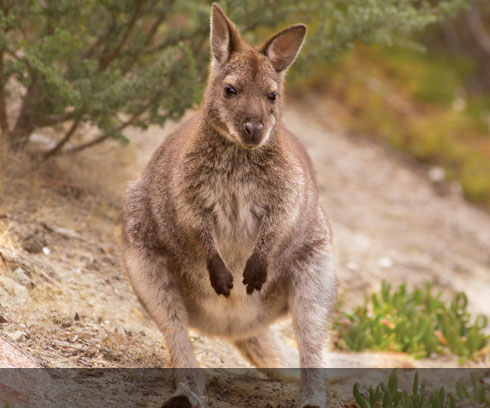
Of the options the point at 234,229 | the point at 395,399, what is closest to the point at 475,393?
the point at 395,399

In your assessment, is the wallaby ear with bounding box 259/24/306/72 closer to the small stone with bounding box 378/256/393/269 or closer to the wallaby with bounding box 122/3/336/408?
the wallaby with bounding box 122/3/336/408

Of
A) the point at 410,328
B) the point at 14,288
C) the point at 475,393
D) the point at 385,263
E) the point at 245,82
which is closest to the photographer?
the point at 245,82

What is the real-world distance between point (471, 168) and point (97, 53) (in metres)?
5.66

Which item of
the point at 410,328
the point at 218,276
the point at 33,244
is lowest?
the point at 410,328

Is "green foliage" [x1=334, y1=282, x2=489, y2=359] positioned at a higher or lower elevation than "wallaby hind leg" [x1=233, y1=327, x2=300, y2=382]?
lower

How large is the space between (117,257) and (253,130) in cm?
236

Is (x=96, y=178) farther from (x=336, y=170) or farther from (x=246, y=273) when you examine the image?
(x=336, y=170)

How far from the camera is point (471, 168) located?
9883 mm

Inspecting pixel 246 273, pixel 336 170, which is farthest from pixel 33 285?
pixel 336 170

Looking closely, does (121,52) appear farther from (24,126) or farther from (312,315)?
(312,315)

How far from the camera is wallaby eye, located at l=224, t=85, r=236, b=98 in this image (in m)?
3.92

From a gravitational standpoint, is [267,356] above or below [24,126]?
below

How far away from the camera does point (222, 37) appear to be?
4078 mm

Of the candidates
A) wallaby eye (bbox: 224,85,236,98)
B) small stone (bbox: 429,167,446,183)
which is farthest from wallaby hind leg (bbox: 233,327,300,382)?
small stone (bbox: 429,167,446,183)
